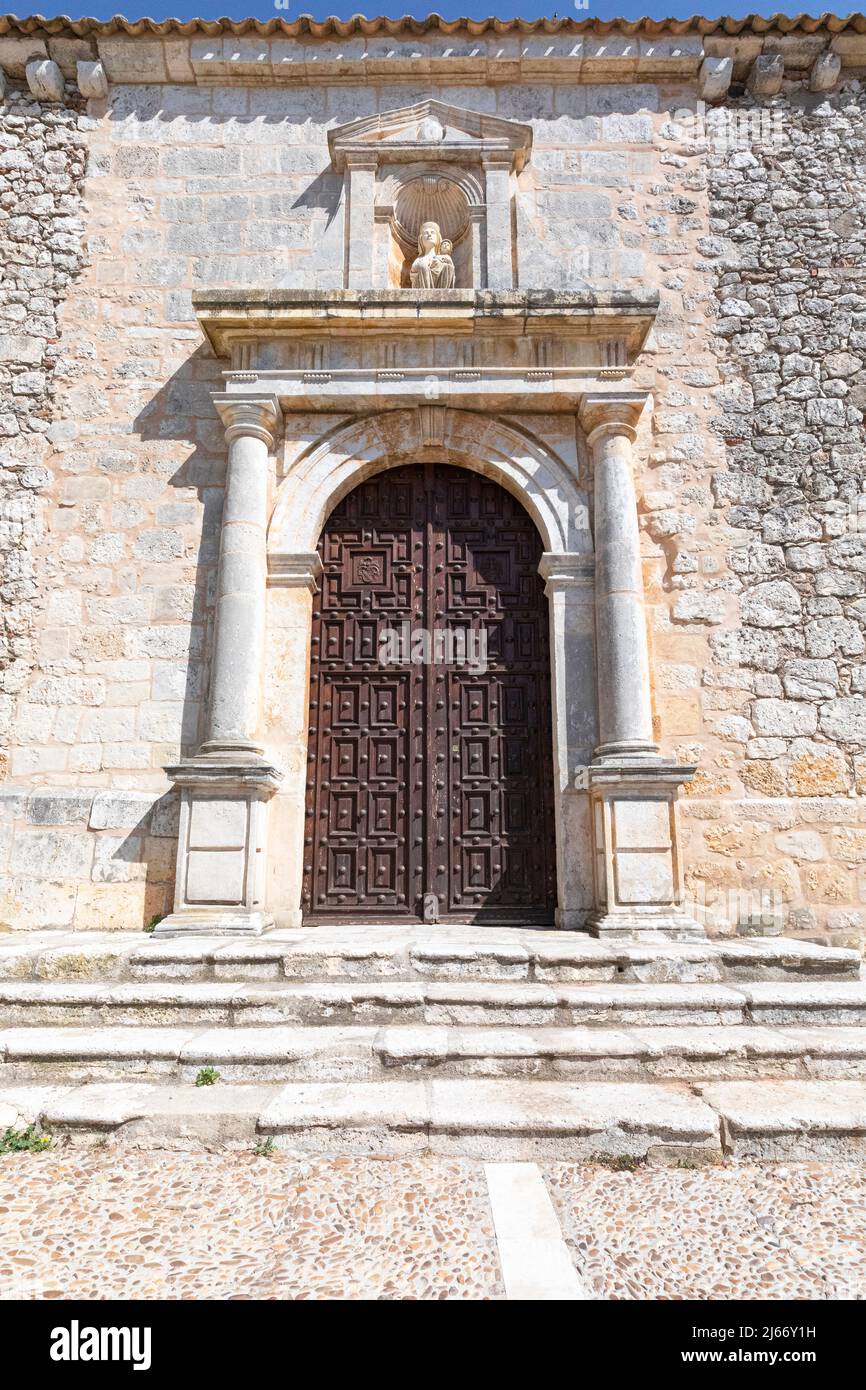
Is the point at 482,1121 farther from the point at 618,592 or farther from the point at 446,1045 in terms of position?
the point at 618,592

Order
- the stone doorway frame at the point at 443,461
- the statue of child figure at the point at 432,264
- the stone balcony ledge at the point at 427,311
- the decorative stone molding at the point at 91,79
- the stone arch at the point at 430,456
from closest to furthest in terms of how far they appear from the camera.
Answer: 1. the stone doorway frame at the point at 443,461
2. the stone balcony ledge at the point at 427,311
3. the stone arch at the point at 430,456
4. the statue of child figure at the point at 432,264
5. the decorative stone molding at the point at 91,79

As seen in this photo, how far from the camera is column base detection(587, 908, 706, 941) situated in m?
4.02

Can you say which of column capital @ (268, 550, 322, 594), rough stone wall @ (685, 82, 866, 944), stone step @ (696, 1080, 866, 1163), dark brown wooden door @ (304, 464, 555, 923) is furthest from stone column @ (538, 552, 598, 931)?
stone step @ (696, 1080, 866, 1163)

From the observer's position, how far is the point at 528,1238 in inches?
77.6

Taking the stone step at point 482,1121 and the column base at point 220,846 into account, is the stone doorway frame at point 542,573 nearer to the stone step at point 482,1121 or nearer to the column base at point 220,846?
the column base at point 220,846

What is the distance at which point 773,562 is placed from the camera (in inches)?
197

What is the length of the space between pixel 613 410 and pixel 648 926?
3.13 metres

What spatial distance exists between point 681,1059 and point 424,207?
19.2 feet

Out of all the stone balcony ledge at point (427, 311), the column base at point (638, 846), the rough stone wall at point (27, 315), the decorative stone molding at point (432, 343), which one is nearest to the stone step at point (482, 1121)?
the column base at point (638, 846)

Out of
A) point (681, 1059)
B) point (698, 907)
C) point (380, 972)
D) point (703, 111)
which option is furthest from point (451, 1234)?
point (703, 111)

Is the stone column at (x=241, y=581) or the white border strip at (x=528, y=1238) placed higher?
the stone column at (x=241, y=581)

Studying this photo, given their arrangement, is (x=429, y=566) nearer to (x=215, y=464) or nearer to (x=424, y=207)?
(x=215, y=464)

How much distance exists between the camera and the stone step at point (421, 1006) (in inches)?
125

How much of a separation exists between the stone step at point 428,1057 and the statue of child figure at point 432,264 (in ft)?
15.7
